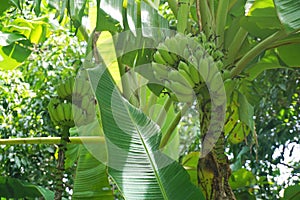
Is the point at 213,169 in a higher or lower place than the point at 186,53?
lower

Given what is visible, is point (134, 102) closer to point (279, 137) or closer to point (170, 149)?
point (170, 149)

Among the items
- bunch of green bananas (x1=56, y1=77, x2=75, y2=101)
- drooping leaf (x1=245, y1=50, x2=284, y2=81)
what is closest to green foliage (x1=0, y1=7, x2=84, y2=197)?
bunch of green bananas (x1=56, y1=77, x2=75, y2=101)

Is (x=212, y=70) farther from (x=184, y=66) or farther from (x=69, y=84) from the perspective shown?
(x=69, y=84)

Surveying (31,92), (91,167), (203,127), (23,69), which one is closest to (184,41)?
(203,127)

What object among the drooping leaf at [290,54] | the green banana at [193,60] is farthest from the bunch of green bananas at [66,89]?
the drooping leaf at [290,54]

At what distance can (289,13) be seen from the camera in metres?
0.99

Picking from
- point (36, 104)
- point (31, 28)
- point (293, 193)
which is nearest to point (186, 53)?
point (293, 193)

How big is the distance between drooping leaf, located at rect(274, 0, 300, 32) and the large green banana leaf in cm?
37

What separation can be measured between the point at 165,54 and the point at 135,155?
0.23 meters

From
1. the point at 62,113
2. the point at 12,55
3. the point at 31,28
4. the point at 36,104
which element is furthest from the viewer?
the point at 36,104

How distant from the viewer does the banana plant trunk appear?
1.06 metres

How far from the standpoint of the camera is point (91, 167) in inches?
51.3

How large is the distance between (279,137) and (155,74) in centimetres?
155

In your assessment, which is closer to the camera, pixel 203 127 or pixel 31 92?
pixel 203 127
